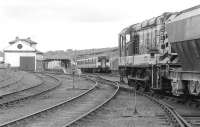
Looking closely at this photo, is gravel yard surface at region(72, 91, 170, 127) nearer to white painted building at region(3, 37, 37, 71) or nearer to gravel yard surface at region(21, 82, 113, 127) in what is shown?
gravel yard surface at region(21, 82, 113, 127)

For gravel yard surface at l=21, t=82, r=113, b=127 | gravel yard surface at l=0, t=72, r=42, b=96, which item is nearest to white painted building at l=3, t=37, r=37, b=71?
gravel yard surface at l=0, t=72, r=42, b=96

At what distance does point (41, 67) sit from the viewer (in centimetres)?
9894

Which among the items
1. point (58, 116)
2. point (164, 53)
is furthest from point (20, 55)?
point (58, 116)

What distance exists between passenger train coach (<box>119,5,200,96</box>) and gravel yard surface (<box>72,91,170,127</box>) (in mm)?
1580

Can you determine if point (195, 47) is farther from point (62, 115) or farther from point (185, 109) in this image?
point (62, 115)

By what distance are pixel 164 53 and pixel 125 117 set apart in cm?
554

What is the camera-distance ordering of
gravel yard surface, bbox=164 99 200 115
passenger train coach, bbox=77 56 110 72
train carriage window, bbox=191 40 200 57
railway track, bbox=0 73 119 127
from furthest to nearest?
passenger train coach, bbox=77 56 110 72
gravel yard surface, bbox=164 99 200 115
train carriage window, bbox=191 40 200 57
railway track, bbox=0 73 119 127

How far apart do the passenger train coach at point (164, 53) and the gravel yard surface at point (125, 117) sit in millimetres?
1580

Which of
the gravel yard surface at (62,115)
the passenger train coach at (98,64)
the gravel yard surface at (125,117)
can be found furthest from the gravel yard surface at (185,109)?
the passenger train coach at (98,64)

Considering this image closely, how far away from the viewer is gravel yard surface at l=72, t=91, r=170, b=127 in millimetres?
11102

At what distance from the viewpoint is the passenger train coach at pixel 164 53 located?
13.2 metres

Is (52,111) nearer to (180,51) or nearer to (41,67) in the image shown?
(180,51)

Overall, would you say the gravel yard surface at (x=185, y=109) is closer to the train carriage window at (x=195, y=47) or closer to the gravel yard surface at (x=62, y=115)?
the train carriage window at (x=195, y=47)


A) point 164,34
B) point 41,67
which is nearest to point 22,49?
point 41,67
